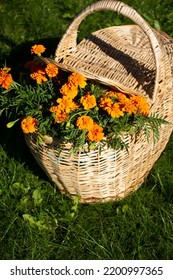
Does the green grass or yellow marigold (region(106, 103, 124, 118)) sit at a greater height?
yellow marigold (region(106, 103, 124, 118))

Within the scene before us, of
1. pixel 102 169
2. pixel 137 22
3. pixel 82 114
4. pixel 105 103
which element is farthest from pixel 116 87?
pixel 102 169

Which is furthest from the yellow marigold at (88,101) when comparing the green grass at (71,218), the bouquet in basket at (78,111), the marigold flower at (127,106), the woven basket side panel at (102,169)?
the green grass at (71,218)

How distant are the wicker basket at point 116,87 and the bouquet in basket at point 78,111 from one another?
2.1 inches

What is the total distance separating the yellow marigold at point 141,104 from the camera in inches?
91.7

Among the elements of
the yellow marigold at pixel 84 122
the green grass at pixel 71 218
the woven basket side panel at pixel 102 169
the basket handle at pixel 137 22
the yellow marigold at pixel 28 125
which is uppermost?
the basket handle at pixel 137 22

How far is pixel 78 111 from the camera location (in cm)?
239

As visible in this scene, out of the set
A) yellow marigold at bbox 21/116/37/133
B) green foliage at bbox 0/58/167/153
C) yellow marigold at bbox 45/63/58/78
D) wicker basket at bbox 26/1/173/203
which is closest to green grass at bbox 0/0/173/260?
wicker basket at bbox 26/1/173/203

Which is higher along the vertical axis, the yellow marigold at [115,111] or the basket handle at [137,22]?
the basket handle at [137,22]

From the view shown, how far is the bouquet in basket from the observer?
91.2 inches

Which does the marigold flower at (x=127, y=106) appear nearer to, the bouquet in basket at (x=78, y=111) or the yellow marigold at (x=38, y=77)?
the bouquet in basket at (x=78, y=111)

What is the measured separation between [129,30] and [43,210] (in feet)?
3.76

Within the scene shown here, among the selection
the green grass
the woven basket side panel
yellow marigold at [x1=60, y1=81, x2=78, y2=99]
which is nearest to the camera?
yellow marigold at [x1=60, y1=81, x2=78, y2=99]

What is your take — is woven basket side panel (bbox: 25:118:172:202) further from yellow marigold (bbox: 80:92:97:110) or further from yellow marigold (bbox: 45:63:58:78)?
yellow marigold (bbox: 45:63:58:78)

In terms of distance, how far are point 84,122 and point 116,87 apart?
0.72 feet
